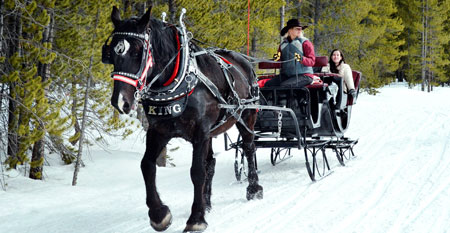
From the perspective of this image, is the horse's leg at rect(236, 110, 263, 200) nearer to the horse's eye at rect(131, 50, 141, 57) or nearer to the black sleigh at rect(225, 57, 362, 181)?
the black sleigh at rect(225, 57, 362, 181)

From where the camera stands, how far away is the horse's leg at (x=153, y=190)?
432 centimetres

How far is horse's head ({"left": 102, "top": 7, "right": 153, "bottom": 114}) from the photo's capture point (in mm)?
3691

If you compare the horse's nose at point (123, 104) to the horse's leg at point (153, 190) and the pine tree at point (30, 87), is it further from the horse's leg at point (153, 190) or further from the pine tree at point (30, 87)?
the pine tree at point (30, 87)

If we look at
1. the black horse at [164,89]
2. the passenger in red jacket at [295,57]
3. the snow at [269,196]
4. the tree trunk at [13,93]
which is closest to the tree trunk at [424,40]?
the snow at [269,196]

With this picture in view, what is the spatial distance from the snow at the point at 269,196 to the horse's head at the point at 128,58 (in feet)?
5.61

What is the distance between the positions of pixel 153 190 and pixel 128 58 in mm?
1449

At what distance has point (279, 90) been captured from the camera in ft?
24.1

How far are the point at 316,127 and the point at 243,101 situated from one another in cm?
225

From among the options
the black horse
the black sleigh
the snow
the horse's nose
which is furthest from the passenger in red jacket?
the horse's nose

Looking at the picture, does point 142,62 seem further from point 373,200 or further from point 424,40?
point 424,40

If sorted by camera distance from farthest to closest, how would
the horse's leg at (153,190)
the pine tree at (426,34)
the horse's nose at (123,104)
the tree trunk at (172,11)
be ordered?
the pine tree at (426,34) < the tree trunk at (172,11) < the horse's leg at (153,190) < the horse's nose at (123,104)

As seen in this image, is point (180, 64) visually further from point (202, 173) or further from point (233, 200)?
point (233, 200)

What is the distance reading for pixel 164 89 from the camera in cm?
425

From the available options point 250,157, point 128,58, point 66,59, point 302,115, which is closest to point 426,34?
point 302,115
